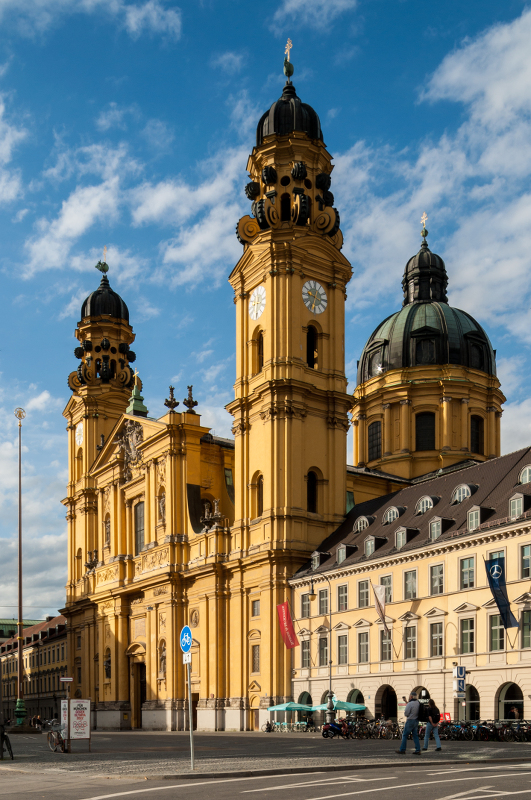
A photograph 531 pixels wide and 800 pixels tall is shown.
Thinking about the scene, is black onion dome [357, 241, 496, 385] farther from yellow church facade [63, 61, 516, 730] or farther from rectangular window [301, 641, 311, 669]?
rectangular window [301, 641, 311, 669]

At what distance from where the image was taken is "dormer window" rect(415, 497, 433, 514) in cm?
5247

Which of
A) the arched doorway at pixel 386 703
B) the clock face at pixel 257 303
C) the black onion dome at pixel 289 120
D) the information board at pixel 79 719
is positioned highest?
the black onion dome at pixel 289 120

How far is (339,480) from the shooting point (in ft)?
203

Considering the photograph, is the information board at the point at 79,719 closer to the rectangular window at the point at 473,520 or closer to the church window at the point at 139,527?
the rectangular window at the point at 473,520

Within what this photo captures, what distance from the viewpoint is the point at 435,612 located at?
46219 millimetres

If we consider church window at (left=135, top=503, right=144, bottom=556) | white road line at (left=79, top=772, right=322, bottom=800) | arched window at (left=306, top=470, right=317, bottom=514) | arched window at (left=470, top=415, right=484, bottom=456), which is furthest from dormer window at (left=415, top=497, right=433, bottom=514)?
white road line at (left=79, top=772, right=322, bottom=800)

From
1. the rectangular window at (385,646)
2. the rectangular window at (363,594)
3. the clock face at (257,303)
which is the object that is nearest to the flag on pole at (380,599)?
the rectangular window at (385,646)

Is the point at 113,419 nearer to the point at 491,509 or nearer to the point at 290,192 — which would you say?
the point at 290,192

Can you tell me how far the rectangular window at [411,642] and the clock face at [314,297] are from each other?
2267 centimetres

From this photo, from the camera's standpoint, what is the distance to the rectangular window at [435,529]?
47469mm

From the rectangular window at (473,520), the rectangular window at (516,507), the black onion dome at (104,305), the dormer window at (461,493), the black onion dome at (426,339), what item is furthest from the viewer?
the black onion dome at (104,305)

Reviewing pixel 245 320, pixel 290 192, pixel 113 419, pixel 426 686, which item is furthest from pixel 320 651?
pixel 113 419

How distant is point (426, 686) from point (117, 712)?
34.7 metres

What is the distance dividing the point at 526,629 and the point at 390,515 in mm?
14962
